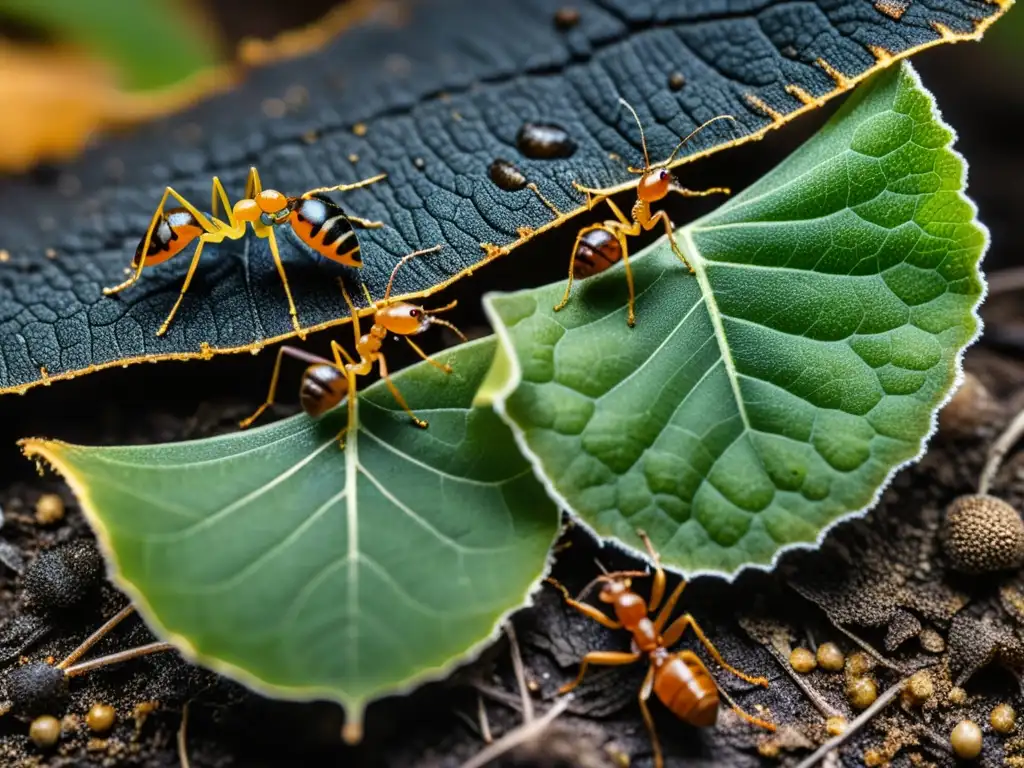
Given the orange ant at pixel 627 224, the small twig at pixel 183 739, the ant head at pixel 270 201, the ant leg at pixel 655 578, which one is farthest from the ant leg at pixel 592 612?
the ant head at pixel 270 201

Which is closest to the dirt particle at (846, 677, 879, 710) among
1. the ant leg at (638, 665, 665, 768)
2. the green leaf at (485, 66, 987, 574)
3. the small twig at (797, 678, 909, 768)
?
the small twig at (797, 678, 909, 768)

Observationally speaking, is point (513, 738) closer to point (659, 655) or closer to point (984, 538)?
point (659, 655)

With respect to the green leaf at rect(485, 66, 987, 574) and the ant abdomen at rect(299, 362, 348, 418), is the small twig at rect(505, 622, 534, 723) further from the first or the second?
the ant abdomen at rect(299, 362, 348, 418)

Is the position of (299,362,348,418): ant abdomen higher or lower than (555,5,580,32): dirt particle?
lower

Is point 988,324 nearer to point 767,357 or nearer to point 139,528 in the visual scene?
point 767,357

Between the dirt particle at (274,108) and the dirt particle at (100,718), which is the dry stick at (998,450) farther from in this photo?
the dirt particle at (274,108)
